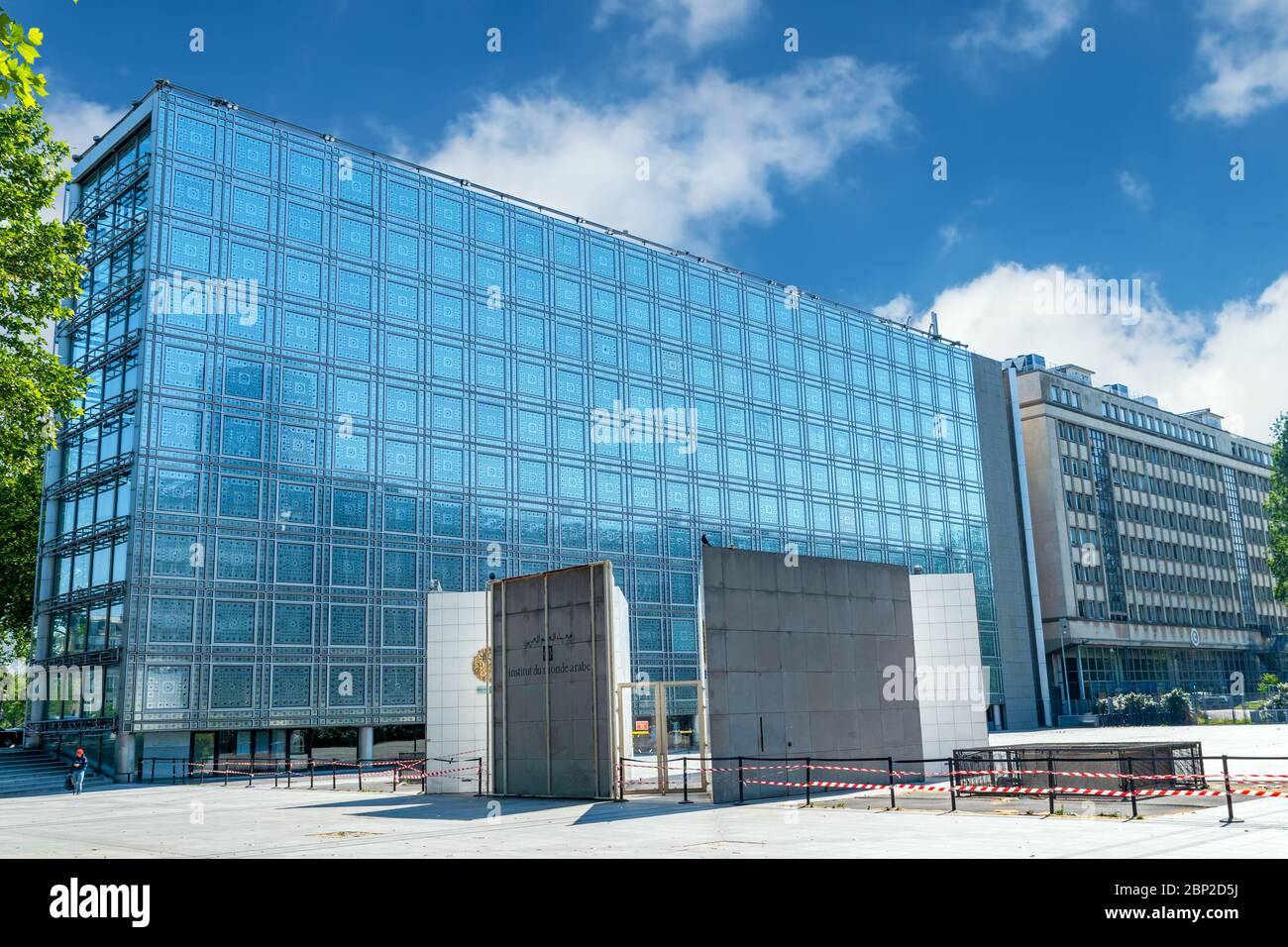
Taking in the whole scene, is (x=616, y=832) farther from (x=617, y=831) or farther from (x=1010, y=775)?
(x=1010, y=775)

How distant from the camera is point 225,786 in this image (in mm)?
39969

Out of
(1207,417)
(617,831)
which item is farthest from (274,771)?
(1207,417)

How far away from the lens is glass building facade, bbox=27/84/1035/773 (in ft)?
153

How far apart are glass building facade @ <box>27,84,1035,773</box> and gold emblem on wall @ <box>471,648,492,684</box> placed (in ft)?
63.8

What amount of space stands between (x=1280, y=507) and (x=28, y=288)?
78.6 m

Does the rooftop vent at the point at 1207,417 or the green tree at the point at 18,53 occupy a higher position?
the rooftop vent at the point at 1207,417

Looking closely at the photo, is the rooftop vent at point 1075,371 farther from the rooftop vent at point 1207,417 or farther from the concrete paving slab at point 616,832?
the concrete paving slab at point 616,832

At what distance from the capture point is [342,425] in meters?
51.5

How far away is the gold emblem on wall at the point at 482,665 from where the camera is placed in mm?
31781

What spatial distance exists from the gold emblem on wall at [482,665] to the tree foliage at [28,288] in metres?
12.7

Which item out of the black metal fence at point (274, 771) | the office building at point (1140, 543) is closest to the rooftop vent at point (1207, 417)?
the office building at point (1140, 543)

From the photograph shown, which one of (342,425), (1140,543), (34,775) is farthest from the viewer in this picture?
(1140,543)

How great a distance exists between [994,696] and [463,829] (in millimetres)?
67643

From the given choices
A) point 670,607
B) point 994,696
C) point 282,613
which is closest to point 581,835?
point 282,613
